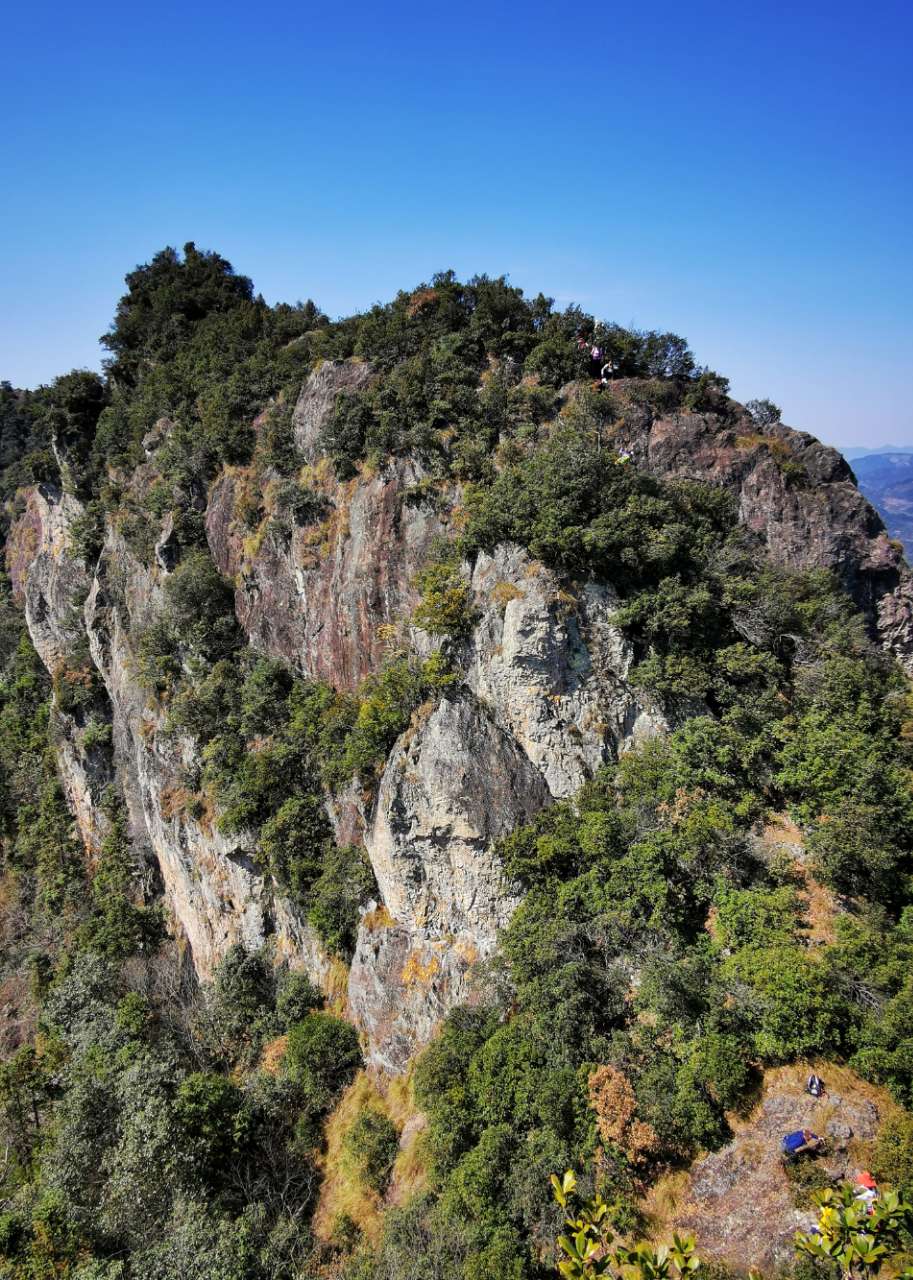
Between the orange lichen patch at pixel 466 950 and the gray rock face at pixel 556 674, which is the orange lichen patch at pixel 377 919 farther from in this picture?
the gray rock face at pixel 556 674

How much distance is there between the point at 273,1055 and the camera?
2747 cm

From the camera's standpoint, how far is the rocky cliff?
23.8m

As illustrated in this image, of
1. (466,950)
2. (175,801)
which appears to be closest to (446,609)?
(466,950)

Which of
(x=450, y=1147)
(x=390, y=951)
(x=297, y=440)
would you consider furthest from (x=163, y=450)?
(x=450, y=1147)

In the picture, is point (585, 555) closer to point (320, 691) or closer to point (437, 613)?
point (437, 613)

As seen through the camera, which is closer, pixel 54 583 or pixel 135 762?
pixel 135 762

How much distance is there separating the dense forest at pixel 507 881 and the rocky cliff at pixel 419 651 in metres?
0.94

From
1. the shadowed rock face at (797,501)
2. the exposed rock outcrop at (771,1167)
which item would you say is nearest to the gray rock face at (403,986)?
the exposed rock outcrop at (771,1167)

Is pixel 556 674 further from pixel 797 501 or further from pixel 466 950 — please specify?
pixel 797 501

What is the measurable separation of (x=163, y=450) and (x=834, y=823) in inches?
1762

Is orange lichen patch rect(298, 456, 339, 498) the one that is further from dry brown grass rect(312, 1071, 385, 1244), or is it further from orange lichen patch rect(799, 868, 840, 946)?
dry brown grass rect(312, 1071, 385, 1244)

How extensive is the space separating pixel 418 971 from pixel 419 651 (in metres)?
12.9

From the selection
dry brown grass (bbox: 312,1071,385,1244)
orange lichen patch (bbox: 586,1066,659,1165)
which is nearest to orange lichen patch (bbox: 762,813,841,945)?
orange lichen patch (bbox: 586,1066,659,1165)

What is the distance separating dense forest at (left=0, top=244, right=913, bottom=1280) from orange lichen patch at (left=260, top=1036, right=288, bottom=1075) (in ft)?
0.48
